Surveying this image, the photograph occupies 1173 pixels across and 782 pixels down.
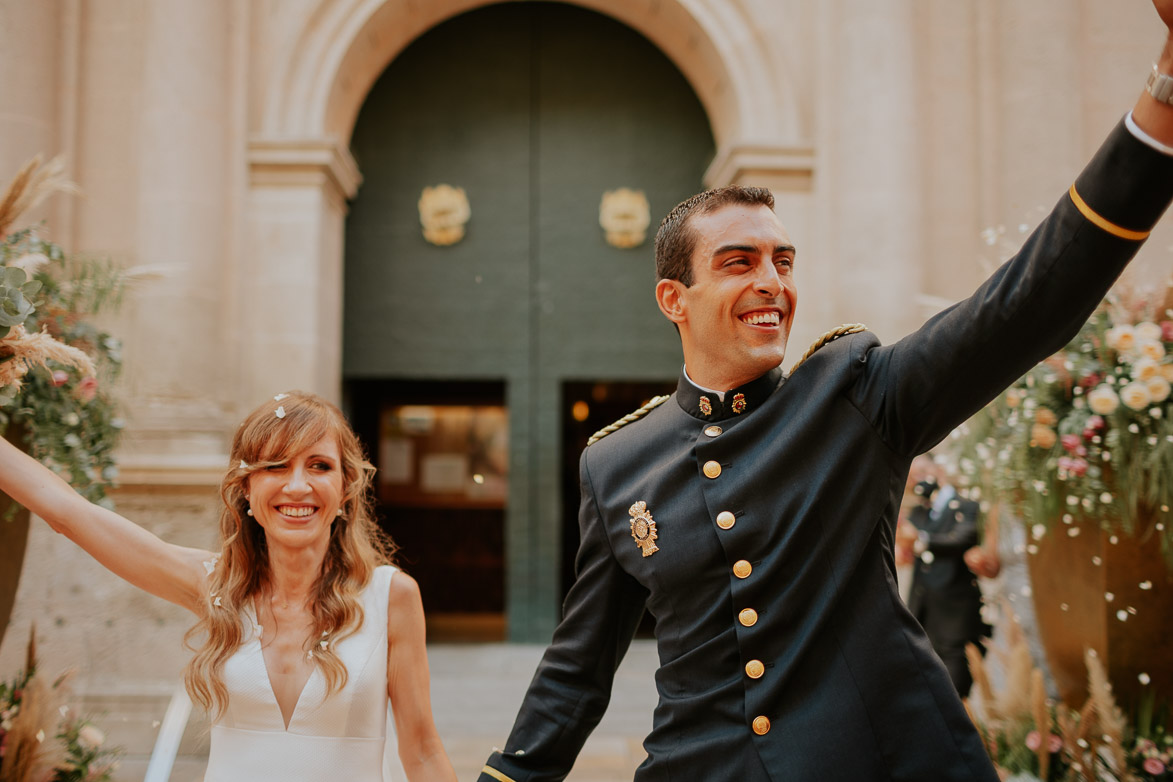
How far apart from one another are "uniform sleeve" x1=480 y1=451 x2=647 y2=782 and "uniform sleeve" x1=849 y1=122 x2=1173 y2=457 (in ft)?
2.37

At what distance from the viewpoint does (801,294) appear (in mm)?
7617

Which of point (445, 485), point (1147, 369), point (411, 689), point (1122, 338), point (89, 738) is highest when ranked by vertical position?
point (445, 485)

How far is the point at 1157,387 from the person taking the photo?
3.43 meters

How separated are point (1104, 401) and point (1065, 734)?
130 centimetres

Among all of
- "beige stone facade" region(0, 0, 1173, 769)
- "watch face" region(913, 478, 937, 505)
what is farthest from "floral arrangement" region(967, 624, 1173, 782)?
"beige stone facade" region(0, 0, 1173, 769)

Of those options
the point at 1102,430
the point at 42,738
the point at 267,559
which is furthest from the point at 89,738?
the point at 1102,430

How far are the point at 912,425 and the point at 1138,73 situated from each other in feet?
23.4

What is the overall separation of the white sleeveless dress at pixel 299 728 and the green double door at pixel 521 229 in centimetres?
578

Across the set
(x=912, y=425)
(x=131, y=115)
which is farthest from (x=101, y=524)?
(x=131, y=115)

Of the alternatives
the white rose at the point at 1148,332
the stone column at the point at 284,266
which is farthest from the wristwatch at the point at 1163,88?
the stone column at the point at 284,266

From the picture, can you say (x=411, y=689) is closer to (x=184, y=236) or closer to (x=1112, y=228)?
(x=1112, y=228)

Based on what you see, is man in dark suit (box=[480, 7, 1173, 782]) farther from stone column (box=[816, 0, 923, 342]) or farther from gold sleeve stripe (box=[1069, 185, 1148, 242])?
stone column (box=[816, 0, 923, 342])

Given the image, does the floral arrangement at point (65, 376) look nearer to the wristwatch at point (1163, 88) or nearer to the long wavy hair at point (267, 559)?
the long wavy hair at point (267, 559)

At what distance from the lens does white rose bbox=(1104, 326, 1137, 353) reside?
351cm
